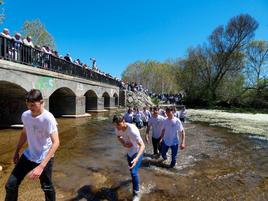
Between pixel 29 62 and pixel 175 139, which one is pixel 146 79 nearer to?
pixel 29 62

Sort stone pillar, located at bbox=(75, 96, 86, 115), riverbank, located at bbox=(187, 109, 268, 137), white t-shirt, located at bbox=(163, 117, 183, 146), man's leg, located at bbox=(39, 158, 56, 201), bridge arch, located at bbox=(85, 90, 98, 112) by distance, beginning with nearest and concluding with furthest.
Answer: man's leg, located at bbox=(39, 158, 56, 201)
white t-shirt, located at bbox=(163, 117, 183, 146)
riverbank, located at bbox=(187, 109, 268, 137)
stone pillar, located at bbox=(75, 96, 86, 115)
bridge arch, located at bbox=(85, 90, 98, 112)

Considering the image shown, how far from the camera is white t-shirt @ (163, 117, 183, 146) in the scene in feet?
26.6

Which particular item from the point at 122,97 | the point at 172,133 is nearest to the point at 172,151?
the point at 172,133

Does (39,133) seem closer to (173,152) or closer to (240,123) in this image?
(173,152)

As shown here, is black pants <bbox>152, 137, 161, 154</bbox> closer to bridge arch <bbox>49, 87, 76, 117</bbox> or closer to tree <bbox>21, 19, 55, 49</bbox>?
bridge arch <bbox>49, 87, 76, 117</bbox>

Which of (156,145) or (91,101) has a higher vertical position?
(91,101)

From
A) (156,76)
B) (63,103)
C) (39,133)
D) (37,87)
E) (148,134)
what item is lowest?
(148,134)

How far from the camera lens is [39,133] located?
157 inches

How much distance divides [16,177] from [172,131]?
500cm

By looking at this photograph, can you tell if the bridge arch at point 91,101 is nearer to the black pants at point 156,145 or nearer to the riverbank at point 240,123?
the riverbank at point 240,123

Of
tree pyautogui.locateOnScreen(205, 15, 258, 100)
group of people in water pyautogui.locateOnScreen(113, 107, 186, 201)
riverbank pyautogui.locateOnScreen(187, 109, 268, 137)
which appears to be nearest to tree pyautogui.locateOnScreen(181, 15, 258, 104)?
tree pyautogui.locateOnScreen(205, 15, 258, 100)

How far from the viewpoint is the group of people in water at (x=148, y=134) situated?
5395 mm

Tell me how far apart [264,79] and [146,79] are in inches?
1750

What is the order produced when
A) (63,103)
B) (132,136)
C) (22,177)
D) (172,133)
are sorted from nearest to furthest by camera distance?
(22,177) → (132,136) → (172,133) → (63,103)
